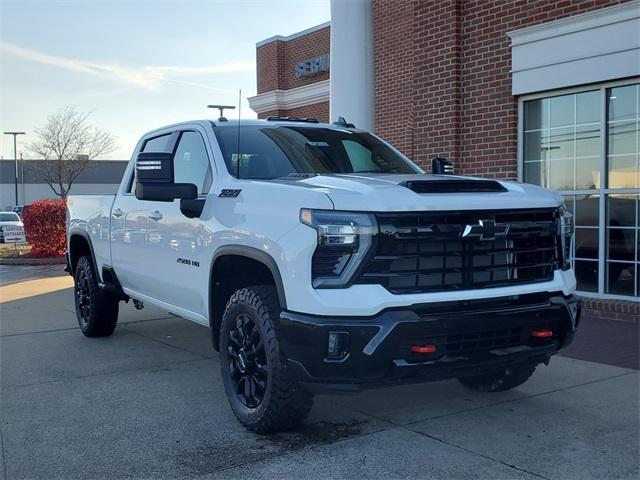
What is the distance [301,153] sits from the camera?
5.31 meters

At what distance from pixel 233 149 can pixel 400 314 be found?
213 centimetres

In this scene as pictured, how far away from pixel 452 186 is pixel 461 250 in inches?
15.6

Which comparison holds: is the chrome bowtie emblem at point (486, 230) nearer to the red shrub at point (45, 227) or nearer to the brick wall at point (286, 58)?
the brick wall at point (286, 58)

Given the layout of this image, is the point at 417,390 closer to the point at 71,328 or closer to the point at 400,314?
the point at 400,314

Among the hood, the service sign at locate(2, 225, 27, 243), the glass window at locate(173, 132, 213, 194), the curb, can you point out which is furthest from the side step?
the service sign at locate(2, 225, 27, 243)

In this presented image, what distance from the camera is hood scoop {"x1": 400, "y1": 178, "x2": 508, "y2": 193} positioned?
4.07 metres

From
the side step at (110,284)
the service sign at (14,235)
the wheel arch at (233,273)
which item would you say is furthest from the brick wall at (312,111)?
the wheel arch at (233,273)

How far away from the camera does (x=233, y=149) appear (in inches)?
206

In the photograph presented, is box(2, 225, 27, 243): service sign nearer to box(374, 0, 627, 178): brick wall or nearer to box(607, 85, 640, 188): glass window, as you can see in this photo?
box(374, 0, 627, 178): brick wall

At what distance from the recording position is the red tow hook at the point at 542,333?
419 centimetres

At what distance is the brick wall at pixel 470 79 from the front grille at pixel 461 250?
451cm

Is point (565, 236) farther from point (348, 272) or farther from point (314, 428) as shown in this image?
point (314, 428)

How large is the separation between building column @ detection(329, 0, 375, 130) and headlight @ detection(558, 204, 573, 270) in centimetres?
639

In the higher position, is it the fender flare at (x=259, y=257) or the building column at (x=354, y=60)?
the building column at (x=354, y=60)
